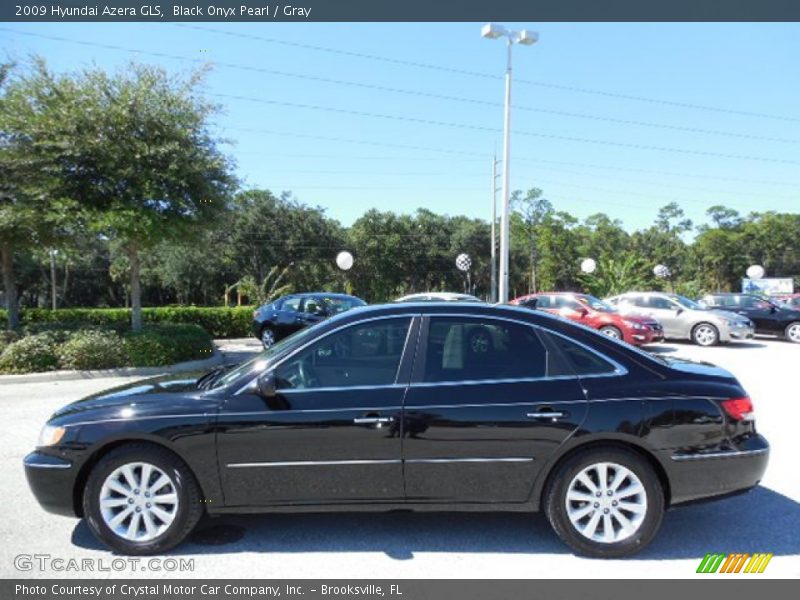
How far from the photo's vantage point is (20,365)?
1045cm

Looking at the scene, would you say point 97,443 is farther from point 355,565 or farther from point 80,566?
point 355,565

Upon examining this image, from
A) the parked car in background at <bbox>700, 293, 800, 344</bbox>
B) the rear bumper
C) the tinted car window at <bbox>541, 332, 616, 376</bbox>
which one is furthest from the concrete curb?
the parked car in background at <bbox>700, 293, 800, 344</bbox>

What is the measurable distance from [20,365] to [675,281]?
64.4 metres

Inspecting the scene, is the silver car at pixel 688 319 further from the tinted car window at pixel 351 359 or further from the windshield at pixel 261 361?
the windshield at pixel 261 361

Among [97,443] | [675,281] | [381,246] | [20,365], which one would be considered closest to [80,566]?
[97,443]

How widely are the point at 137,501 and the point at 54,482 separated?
563 millimetres

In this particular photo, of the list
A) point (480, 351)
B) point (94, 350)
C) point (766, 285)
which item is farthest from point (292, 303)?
point (766, 285)

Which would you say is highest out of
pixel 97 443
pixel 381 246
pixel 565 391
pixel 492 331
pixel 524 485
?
pixel 381 246

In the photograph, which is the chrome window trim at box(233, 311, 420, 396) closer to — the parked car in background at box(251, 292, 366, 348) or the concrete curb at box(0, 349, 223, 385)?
the concrete curb at box(0, 349, 223, 385)

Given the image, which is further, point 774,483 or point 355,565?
point 774,483

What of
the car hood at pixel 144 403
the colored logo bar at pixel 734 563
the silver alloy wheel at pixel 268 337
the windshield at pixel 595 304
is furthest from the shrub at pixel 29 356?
the windshield at pixel 595 304

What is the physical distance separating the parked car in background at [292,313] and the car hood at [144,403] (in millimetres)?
10619

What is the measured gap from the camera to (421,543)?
3760mm
